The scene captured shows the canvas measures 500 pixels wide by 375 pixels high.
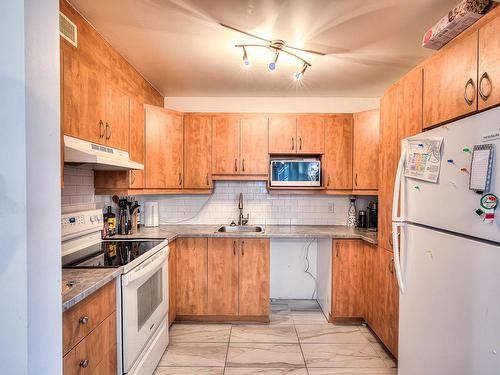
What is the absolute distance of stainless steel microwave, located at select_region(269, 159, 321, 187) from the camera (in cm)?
291

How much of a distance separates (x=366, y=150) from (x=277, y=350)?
2.13m

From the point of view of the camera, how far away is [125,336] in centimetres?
155

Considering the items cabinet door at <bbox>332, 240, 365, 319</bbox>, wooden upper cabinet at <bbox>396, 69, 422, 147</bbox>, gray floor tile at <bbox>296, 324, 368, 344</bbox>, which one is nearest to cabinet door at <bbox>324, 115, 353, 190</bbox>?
cabinet door at <bbox>332, 240, 365, 319</bbox>

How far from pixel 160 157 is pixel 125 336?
172 centimetres

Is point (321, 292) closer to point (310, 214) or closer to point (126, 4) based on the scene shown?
point (310, 214)

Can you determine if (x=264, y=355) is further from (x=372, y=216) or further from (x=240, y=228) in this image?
(x=372, y=216)

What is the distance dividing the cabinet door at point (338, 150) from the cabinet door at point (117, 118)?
2.03 meters

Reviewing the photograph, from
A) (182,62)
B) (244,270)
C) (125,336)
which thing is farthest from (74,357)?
(182,62)

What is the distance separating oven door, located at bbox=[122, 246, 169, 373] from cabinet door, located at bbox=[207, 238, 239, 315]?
513 mm

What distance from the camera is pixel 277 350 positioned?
7.34 feet

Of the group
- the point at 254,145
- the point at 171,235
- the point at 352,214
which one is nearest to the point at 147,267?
the point at 171,235

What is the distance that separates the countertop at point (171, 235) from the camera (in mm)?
1206

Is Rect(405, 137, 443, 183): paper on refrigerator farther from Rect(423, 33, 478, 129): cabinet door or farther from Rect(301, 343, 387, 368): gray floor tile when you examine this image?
Rect(301, 343, 387, 368): gray floor tile

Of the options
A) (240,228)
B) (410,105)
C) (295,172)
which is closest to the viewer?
(410,105)
